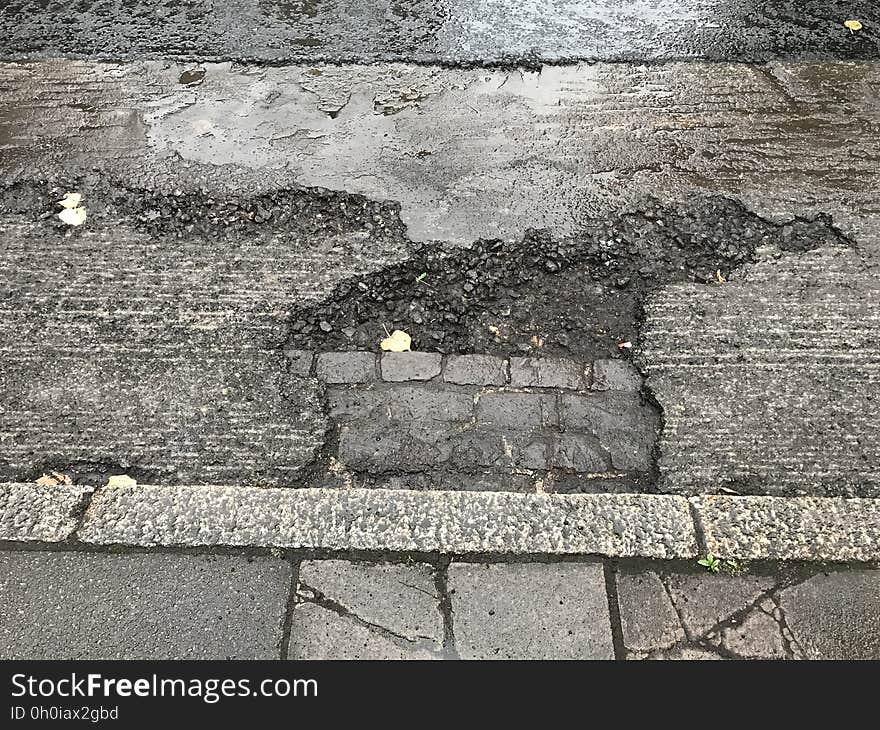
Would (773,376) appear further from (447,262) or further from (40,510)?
(40,510)

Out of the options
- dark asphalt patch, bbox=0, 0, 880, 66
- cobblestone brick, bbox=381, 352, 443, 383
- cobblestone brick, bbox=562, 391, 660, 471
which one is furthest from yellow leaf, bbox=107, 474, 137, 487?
dark asphalt patch, bbox=0, 0, 880, 66

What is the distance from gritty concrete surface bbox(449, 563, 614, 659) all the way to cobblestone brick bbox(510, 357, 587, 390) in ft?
2.67

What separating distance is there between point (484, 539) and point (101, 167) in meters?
2.94

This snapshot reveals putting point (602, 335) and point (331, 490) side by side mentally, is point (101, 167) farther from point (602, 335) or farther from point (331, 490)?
point (602, 335)

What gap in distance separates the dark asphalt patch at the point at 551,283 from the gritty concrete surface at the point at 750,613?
41.2 inches

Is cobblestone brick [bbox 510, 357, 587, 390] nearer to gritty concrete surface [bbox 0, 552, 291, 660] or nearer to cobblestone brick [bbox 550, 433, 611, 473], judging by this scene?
cobblestone brick [bbox 550, 433, 611, 473]

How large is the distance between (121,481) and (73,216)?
5.39 feet

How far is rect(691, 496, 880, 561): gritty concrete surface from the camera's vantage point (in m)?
2.45

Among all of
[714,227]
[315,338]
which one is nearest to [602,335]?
[714,227]

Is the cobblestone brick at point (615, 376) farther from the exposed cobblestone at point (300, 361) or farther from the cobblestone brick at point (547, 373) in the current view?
the exposed cobblestone at point (300, 361)

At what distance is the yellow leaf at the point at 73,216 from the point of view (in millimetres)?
3555

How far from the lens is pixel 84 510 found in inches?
99.5

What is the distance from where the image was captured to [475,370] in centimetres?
302

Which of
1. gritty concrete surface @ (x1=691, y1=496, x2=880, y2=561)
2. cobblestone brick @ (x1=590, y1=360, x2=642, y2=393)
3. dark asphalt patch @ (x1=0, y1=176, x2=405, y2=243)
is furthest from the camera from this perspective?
dark asphalt patch @ (x1=0, y1=176, x2=405, y2=243)
